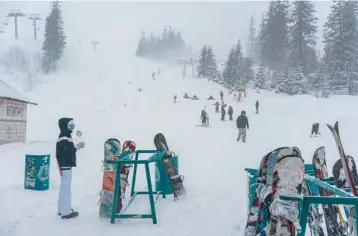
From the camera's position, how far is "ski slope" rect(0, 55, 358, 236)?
23.8 feet

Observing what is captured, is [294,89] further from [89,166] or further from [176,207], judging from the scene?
[176,207]

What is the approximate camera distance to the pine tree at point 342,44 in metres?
54.5

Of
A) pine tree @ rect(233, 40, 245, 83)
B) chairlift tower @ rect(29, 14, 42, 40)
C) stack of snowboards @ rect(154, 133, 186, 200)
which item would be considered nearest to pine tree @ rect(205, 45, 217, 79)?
pine tree @ rect(233, 40, 245, 83)

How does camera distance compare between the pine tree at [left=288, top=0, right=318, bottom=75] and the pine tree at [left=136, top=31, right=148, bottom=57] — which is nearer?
the pine tree at [left=288, top=0, right=318, bottom=75]

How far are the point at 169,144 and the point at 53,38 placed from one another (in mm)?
61565

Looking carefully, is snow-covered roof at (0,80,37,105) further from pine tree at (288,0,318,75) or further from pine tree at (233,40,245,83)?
pine tree at (288,0,318,75)

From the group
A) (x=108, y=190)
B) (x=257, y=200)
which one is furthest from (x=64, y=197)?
(x=257, y=200)

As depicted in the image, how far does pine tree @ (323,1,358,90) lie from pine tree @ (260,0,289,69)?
11621 millimetres

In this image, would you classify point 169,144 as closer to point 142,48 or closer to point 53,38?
point 53,38

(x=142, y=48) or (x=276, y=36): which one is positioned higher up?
(x=142, y=48)

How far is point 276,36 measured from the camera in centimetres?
7094

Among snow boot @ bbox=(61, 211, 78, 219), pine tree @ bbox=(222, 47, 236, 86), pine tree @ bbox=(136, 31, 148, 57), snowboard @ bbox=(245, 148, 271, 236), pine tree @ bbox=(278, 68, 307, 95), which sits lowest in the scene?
snow boot @ bbox=(61, 211, 78, 219)

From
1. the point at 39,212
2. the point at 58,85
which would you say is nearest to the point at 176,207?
the point at 39,212

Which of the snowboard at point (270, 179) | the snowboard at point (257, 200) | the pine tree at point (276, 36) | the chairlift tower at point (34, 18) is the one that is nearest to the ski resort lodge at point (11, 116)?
the snowboard at point (257, 200)
